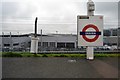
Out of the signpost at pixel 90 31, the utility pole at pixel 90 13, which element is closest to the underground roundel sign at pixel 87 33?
the signpost at pixel 90 31

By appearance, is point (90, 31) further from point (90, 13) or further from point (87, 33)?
point (90, 13)

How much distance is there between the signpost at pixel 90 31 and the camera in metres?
8.24

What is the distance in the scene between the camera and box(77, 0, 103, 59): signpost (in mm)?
8242

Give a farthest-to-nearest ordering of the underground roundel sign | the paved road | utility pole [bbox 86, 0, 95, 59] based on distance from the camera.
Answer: utility pole [bbox 86, 0, 95, 59] → the underground roundel sign → the paved road

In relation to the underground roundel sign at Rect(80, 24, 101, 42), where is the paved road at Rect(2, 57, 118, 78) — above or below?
below

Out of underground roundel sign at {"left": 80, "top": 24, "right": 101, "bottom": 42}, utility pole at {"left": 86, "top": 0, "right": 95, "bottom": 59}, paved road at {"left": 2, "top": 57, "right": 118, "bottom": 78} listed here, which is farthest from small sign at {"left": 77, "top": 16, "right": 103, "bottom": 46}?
paved road at {"left": 2, "top": 57, "right": 118, "bottom": 78}

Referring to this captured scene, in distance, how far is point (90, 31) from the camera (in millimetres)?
8164

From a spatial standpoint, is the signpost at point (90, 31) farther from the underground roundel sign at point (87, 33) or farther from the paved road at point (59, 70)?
the paved road at point (59, 70)

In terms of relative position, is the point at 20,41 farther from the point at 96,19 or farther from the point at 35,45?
the point at 96,19

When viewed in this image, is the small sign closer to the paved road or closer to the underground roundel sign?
the underground roundel sign

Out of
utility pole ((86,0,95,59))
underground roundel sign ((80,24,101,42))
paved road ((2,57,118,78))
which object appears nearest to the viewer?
paved road ((2,57,118,78))

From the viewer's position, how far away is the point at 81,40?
8.30 m

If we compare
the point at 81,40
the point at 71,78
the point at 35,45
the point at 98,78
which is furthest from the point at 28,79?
the point at 35,45

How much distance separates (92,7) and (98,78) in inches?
188
